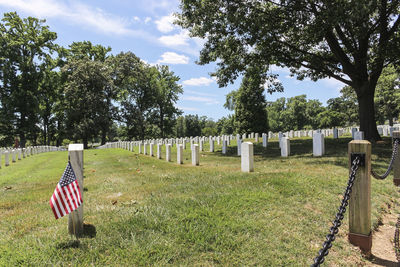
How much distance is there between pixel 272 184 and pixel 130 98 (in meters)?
52.1

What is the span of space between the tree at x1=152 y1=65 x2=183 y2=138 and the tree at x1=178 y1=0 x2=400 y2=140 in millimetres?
39915

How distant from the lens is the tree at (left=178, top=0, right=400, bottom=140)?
12305 millimetres

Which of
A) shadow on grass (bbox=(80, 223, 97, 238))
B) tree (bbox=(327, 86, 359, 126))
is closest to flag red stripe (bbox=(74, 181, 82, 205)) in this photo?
shadow on grass (bbox=(80, 223, 97, 238))

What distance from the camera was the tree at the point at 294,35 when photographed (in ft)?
40.4

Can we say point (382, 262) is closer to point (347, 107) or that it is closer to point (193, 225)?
point (193, 225)

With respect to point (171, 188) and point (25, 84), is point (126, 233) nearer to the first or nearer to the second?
point (171, 188)

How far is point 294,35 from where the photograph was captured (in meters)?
14.6

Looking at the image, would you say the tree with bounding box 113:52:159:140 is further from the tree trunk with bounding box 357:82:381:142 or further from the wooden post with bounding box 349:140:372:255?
the wooden post with bounding box 349:140:372:255

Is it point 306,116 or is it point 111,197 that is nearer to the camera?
point 111,197

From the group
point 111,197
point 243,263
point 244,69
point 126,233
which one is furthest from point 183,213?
point 244,69

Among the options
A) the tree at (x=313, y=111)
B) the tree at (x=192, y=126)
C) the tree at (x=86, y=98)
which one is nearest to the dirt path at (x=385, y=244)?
the tree at (x=86, y=98)

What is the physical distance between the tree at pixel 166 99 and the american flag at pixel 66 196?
5188 cm

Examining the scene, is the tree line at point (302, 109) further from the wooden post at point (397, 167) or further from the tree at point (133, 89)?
the tree at point (133, 89)

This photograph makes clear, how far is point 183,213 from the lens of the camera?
4.07 m
